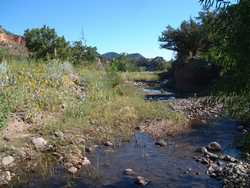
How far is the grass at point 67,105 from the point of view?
32.9ft

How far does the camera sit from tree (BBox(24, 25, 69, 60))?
22547 mm

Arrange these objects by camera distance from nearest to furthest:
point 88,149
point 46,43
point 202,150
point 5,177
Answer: point 5,177 → point 88,149 → point 202,150 → point 46,43

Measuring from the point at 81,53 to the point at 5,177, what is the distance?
1932 centimetres

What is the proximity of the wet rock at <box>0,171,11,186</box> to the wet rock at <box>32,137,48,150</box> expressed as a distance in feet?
4.79

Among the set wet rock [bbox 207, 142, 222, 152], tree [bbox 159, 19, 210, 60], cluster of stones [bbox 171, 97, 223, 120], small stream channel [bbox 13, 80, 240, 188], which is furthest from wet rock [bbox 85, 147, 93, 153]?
tree [bbox 159, 19, 210, 60]

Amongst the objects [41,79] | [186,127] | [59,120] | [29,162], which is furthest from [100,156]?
[41,79]

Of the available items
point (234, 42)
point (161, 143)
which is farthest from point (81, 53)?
point (234, 42)

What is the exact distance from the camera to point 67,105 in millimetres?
11797

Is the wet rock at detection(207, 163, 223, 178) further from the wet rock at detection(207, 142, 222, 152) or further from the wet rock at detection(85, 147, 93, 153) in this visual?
the wet rock at detection(85, 147, 93, 153)

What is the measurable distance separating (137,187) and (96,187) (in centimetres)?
72

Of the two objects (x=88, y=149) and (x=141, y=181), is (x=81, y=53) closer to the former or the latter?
(x=88, y=149)

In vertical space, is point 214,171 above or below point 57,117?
below

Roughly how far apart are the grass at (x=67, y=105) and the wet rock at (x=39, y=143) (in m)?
0.39

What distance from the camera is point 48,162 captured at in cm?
790
